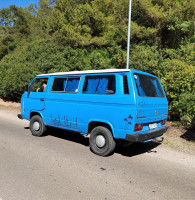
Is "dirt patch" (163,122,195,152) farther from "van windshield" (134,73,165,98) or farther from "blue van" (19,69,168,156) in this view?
"van windshield" (134,73,165,98)

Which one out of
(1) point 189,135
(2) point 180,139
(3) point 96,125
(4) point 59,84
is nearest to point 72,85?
(4) point 59,84

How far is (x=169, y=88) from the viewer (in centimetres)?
811

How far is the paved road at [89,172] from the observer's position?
3201 millimetres

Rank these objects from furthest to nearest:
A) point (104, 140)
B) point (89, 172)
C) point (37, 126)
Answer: point (37, 126), point (104, 140), point (89, 172)

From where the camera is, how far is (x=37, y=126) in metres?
6.50

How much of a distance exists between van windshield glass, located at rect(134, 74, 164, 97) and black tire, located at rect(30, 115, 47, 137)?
3.48 meters

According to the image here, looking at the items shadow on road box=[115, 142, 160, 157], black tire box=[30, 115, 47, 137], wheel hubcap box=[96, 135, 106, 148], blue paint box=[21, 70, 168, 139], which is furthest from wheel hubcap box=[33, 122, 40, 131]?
shadow on road box=[115, 142, 160, 157]

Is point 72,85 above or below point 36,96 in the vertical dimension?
above

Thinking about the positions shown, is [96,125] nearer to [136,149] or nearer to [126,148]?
[126,148]

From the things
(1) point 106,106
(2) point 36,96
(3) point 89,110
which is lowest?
(3) point 89,110

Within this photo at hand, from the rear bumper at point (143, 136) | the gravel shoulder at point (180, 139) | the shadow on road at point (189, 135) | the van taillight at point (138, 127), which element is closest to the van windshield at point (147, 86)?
the van taillight at point (138, 127)

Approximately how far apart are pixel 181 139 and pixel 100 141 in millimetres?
3126

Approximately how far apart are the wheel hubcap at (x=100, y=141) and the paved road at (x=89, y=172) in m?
0.32

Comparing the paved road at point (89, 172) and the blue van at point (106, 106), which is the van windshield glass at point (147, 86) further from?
the paved road at point (89, 172)
